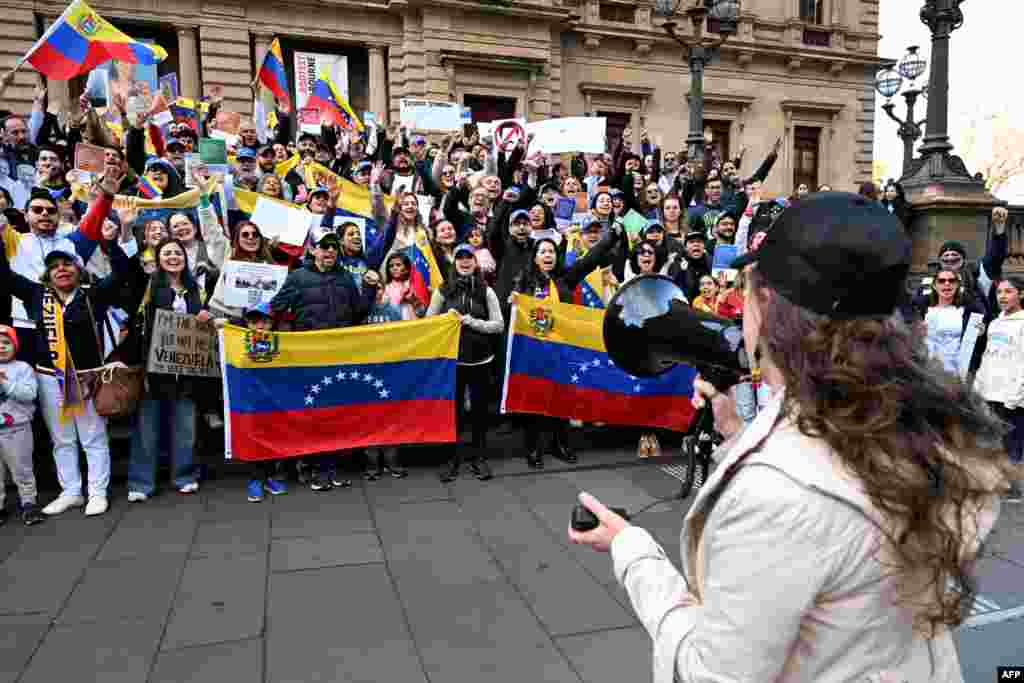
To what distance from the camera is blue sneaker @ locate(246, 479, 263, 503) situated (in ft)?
18.1

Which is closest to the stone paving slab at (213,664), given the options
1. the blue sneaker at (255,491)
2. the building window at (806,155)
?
the blue sneaker at (255,491)

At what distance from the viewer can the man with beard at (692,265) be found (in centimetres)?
699

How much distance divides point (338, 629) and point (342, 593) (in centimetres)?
40

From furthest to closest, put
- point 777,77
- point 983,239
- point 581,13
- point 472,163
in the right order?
point 777,77
point 581,13
point 472,163
point 983,239

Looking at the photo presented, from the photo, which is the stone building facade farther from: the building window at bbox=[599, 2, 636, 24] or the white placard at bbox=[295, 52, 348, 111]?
the white placard at bbox=[295, 52, 348, 111]

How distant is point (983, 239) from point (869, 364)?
1019 cm

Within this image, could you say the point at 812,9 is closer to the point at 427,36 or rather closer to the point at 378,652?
the point at 427,36

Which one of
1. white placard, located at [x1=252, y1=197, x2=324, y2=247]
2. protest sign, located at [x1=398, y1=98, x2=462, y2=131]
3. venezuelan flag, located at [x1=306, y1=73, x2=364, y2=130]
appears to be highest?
venezuelan flag, located at [x1=306, y1=73, x2=364, y2=130]

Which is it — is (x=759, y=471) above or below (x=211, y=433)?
above

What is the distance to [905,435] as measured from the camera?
3.39ft

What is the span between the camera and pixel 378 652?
336cm

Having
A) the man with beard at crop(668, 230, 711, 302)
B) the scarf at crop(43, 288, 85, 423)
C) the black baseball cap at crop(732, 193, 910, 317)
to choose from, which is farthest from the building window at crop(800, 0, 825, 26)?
the black baseball cap at crop(732, 193, 910, 317)

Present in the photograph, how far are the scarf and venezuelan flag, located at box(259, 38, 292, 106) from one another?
7.89 m

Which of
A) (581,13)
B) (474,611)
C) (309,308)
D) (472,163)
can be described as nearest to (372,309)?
(309,308)
